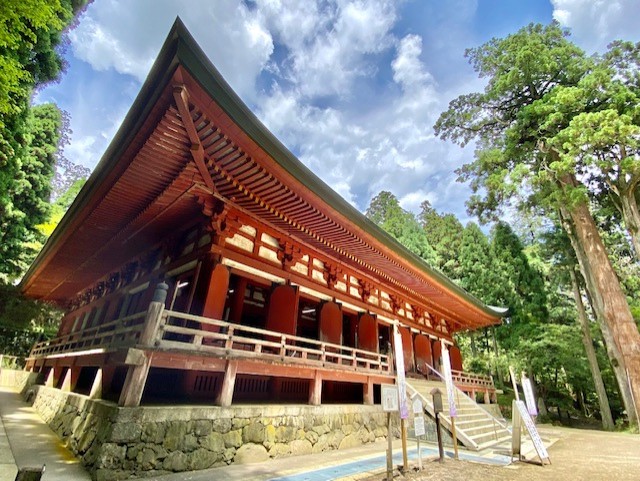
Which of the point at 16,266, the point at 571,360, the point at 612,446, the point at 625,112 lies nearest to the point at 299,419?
the point at 612,446

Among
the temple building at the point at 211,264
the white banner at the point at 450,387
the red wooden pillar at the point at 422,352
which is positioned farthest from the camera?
the red wooden pillar at the point at 422,352

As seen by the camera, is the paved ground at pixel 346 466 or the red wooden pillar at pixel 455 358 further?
the red wooden pillar at pixel 455 358

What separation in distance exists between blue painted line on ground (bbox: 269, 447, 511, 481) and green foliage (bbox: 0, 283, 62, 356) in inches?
824

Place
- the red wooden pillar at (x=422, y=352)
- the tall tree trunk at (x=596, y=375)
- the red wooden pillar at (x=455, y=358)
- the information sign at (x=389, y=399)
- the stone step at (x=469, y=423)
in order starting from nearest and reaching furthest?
the information sign at (x=389, y=399) → the stone step at (x=469, y=423) → the red wooden pillar at (x=422, y=352) → the tall tree trunk at (x=596, y=375) → the red wooden pillar at (x=455, y=358)

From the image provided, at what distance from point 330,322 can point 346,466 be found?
4620 millimetres

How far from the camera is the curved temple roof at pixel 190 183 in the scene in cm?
448

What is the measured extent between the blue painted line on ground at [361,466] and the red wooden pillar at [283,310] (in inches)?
131

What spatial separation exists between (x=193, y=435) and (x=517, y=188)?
15.5m

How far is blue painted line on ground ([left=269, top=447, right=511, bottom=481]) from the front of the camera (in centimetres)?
470

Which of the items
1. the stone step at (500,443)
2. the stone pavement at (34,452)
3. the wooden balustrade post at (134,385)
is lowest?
the stone pavement at (34,452)

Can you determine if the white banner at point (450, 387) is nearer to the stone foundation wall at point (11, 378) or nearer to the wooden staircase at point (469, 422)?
the wooden staircase at point (469, 422)

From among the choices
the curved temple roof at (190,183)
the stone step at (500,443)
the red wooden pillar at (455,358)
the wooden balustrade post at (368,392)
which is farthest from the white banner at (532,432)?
the red wooden pillar at (455,358)

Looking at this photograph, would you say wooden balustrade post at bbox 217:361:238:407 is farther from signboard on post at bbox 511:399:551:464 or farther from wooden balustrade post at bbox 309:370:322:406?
signboard on post at bbox 511:399:551:464

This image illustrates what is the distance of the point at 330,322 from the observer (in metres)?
9.90
